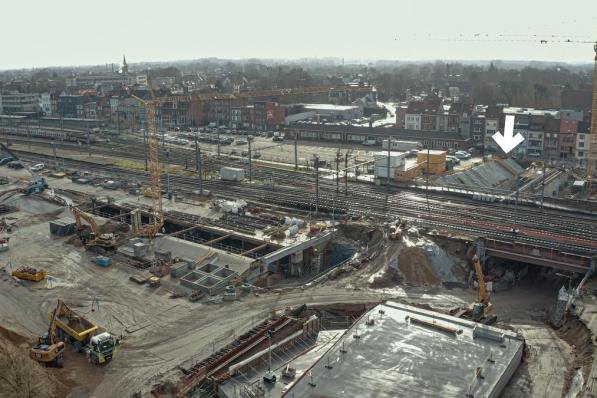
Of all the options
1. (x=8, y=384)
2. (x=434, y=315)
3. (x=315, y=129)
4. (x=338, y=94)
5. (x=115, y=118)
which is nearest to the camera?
(x=8, y=384)

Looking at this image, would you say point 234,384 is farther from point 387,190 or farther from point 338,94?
point 338,94

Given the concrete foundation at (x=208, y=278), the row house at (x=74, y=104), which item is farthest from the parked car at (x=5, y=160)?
the concrete foundation at (x=208, y=278)

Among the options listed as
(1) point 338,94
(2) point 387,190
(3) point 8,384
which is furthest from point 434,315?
(1) point 338,94

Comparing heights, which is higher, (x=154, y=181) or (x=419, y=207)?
(x=154, y=181)

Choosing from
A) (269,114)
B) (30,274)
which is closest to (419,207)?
(30,274)

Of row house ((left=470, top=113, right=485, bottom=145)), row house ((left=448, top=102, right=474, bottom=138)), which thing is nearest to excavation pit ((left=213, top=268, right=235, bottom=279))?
row house ((left=470, top=113, right=485, bottom=145))

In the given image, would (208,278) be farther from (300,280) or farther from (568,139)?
(568,139)
